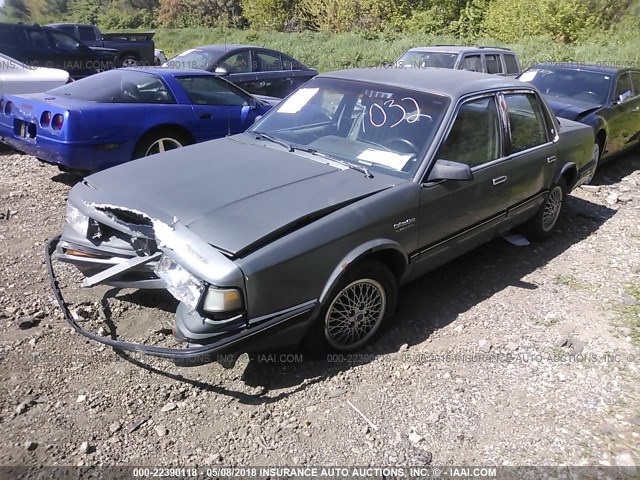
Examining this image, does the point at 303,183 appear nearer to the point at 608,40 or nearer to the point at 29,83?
the point at 29,83

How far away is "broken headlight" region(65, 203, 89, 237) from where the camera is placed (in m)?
3.24

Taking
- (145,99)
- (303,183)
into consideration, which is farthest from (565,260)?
(145,99)

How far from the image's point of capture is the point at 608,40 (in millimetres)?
18219

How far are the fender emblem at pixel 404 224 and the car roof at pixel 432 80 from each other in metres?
1.05

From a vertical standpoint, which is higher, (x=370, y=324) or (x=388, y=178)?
(x=388, y=178)

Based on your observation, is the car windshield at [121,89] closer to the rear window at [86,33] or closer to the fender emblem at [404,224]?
the fender emblem at [404,224]

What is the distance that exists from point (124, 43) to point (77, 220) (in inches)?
602

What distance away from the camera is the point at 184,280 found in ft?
8.93

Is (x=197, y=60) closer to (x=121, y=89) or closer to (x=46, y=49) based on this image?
(x=121, y=89)

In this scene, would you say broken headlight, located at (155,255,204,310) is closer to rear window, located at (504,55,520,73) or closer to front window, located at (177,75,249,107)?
front window, located at (177,75,249,107)

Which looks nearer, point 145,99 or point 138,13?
point 145,99

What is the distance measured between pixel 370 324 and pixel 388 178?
963mm

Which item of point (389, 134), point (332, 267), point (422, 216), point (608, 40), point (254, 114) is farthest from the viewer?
point (608, 40)

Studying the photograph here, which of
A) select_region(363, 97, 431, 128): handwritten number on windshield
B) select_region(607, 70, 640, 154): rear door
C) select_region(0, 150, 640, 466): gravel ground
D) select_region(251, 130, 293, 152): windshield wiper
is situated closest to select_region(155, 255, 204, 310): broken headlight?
select_region(0, 150, 640, 466): gravel ground
